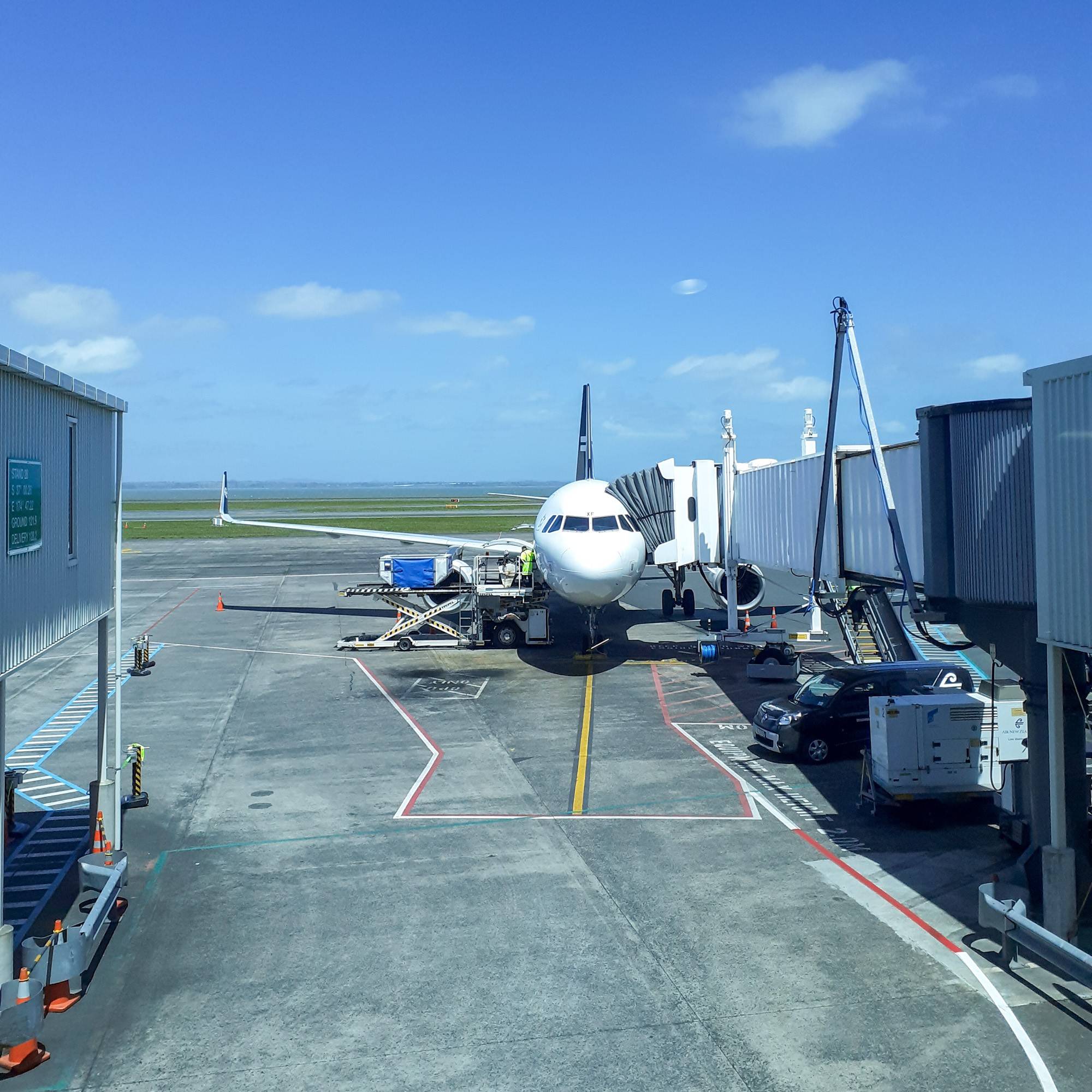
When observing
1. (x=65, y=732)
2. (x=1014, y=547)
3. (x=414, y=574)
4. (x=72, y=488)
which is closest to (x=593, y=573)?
(x=414, y=574)

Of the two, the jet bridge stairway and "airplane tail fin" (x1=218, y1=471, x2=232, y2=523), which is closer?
the jet bridge stairway

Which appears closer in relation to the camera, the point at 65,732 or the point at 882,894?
the point at 882,894

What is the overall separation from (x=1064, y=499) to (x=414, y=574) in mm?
30559

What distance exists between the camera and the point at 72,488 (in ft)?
48.0

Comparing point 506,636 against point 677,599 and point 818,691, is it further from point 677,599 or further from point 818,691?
point 818,691

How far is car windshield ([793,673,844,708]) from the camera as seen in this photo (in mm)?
22266

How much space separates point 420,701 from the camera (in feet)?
94.7

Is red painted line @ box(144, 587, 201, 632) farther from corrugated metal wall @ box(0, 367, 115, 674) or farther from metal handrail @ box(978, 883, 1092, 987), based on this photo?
metal handrail @ box(978, 883, 1092, 987)

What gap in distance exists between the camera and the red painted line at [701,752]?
62.5ft

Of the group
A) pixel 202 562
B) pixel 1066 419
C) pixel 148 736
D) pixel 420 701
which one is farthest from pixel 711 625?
pixel 202 562

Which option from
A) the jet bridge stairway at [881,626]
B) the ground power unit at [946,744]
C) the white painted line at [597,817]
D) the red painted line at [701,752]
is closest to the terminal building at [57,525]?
the white painted line at [597,817]

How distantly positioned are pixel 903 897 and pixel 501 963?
19.6 feet

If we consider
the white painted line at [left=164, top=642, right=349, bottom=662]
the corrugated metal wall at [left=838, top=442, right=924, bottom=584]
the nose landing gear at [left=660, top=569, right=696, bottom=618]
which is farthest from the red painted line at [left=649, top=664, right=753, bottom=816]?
the white painted line at [left=164, top=642, right=349, bottom=662]

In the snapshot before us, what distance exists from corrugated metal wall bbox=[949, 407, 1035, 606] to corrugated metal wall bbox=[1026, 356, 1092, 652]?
0.70 m
